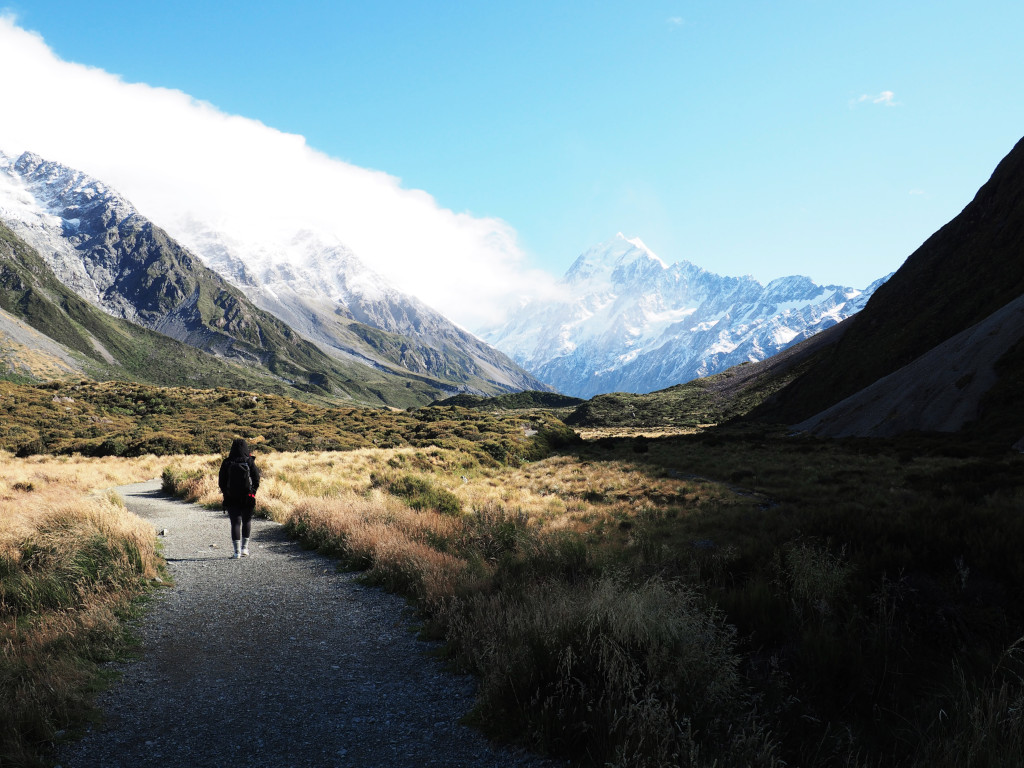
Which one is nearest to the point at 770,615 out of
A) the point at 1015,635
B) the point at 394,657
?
the point at 1015,635

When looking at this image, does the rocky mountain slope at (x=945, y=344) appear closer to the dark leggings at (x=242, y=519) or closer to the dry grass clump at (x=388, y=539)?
the dry grass clump at (x=388, y=539)

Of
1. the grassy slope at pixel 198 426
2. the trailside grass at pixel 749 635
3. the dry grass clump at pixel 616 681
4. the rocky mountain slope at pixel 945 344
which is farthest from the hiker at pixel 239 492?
the rocky mountain slope at pixel 945 344

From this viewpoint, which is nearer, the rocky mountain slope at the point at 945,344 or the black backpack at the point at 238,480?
the black backpack at the point at 238,480

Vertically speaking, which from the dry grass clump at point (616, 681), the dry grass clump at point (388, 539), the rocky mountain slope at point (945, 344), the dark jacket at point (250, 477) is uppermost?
the rocky mountain slope at point (945, 344)

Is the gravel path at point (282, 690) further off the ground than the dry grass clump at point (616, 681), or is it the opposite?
the dry grass clump at point (616, 681)

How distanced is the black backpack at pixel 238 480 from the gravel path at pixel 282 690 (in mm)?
→ 2366

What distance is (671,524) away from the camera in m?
16.0

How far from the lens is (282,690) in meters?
5.15

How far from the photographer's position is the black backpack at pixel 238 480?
10852 millimetres

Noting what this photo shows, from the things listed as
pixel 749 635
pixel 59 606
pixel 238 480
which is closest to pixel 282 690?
pixel 59 606

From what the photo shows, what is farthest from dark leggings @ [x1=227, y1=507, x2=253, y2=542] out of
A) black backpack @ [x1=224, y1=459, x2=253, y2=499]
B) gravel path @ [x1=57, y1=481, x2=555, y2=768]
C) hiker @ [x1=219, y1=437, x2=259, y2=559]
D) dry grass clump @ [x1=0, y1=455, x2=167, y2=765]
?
gravel path @ [x1=57, y1=481, x2=555, y2=768]

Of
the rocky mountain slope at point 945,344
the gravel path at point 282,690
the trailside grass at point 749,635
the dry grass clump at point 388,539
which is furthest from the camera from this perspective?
the rocky mountain slope at point 945,344

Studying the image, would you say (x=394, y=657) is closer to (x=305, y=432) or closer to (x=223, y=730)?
(x=223, y=730)

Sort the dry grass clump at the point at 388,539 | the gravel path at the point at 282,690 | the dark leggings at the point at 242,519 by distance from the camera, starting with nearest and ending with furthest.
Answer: the gravel path at the point at 282,690, the dry grass clump at the point at 388,539, the dark leggings at the point at 242,519
